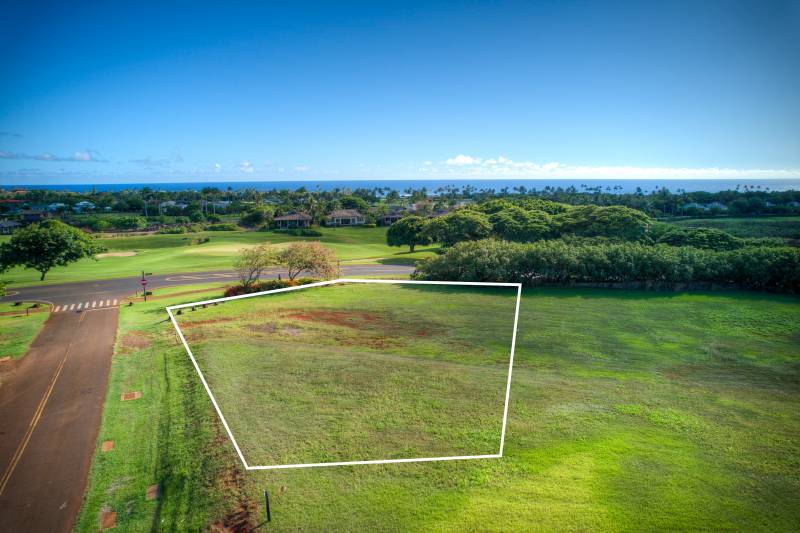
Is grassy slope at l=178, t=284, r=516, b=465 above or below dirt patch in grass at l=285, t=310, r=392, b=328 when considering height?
below

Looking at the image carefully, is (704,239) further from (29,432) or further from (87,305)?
(87,305)

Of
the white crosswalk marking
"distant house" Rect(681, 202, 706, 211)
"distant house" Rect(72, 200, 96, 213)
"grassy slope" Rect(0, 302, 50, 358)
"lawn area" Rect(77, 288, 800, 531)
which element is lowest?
"grassy slope" Rect(0, 302, 50, 358)

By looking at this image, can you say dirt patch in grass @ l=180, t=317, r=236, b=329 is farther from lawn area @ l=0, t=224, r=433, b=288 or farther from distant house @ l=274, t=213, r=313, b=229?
distant house @ l=274, t=213, r=313, b=229

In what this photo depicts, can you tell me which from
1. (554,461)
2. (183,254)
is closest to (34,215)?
(183,254)

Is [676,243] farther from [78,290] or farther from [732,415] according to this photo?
[78,290]

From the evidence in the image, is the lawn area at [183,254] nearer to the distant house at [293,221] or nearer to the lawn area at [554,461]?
the distant house at [293,221]

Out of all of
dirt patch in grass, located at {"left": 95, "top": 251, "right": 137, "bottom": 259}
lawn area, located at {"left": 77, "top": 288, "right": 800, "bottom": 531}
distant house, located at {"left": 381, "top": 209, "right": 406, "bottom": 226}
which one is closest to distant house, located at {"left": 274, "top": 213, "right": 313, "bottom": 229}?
distant house, located at {"left": 381, "top": 209, "right": 406, "bottom": 226}

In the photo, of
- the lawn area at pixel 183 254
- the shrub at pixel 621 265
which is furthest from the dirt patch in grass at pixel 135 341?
the lawn area at pixel 183 254

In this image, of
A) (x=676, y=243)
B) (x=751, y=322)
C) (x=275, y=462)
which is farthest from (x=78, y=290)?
(x=676, y=243)
